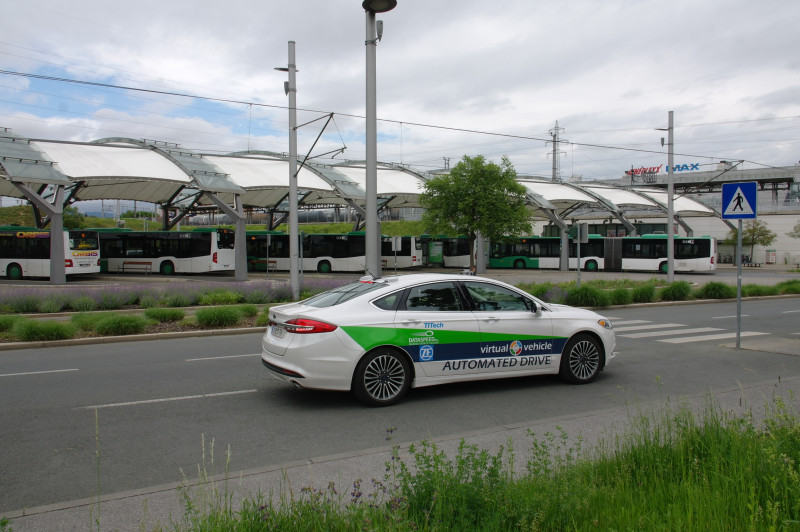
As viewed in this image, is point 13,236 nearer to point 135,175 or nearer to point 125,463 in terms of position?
point 135,175

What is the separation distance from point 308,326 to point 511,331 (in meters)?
2.63

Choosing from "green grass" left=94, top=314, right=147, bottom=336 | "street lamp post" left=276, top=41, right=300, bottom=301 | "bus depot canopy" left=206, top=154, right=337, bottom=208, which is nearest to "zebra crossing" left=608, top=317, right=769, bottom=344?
"street lamp post" left=276, top=41, right=300, bottom=301

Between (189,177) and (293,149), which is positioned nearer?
(293,149)

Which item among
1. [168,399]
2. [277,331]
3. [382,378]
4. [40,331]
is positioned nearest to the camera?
[382,378]

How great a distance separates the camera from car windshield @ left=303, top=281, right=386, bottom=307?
23.8 feet

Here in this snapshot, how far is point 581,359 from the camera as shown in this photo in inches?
317

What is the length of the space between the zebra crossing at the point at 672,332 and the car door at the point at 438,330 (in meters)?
6.55

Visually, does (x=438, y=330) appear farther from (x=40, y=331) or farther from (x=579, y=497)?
(x=40, y=331)

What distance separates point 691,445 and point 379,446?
104 inches

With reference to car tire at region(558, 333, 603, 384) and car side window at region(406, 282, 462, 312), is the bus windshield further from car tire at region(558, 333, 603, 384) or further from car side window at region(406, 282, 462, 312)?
car tire at region(558, 333, 603, 384)

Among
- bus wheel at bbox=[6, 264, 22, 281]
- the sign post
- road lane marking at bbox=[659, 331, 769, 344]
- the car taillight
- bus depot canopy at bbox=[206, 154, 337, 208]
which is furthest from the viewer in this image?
bus depot canopy at bbox=[206, 154, 337, 208]

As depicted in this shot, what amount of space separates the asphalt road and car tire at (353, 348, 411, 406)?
0.50ft

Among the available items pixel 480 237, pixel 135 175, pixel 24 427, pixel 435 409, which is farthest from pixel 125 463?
pixel 480 237

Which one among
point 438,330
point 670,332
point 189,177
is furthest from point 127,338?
point 189,177
